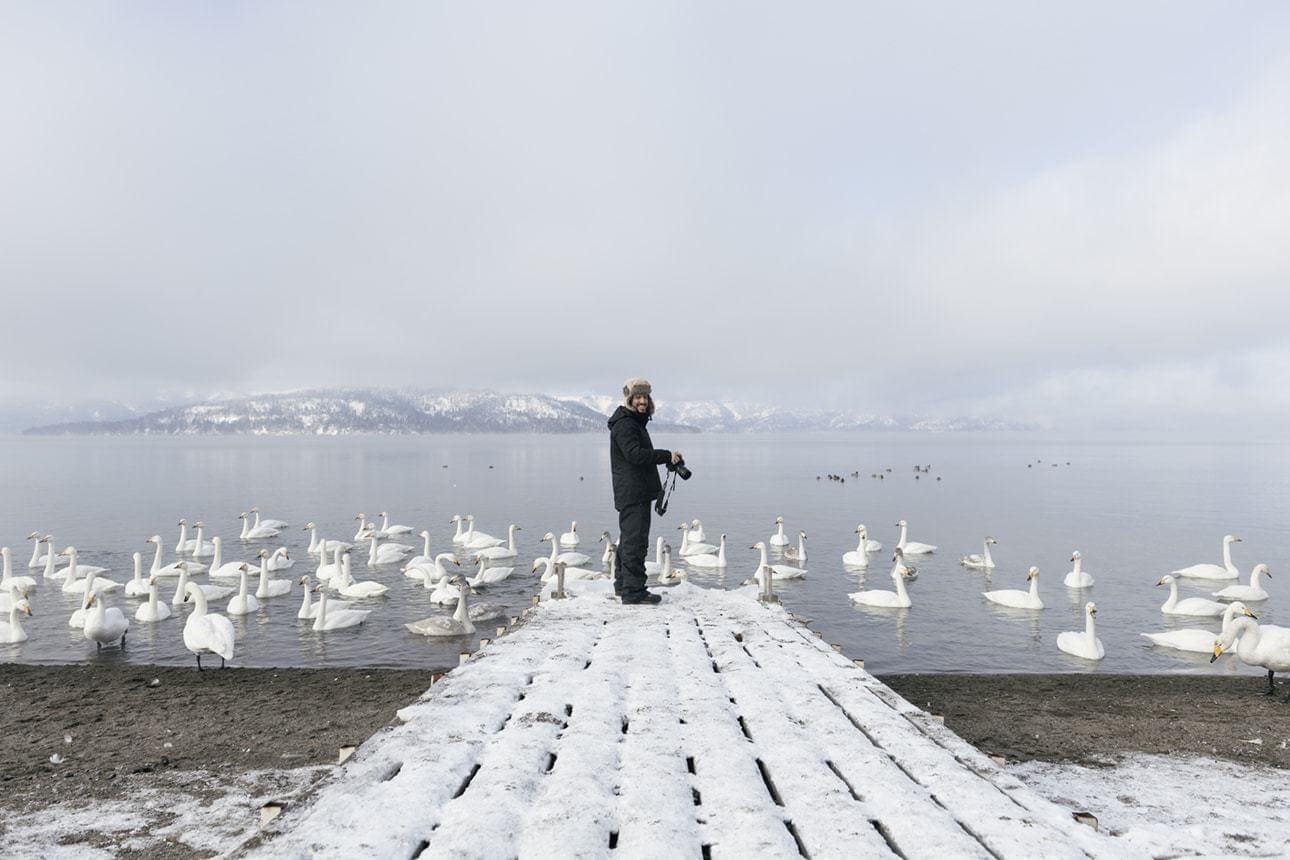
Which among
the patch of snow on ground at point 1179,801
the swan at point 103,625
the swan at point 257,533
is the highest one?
the patch of snow on ground at point 1179,801

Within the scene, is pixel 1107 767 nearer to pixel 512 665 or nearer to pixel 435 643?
pixel 512 665

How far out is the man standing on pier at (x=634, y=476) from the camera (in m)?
11.2

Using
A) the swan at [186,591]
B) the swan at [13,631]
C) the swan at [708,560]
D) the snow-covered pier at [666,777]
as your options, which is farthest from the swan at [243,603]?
the snow-covered pier at [666,777]

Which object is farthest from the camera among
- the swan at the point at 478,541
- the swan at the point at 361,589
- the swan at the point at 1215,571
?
the swan at the point at 478,541

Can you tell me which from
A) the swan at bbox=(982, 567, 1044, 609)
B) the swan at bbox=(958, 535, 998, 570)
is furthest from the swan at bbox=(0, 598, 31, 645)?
the swan at bbox=(958, 535, 998, 570)

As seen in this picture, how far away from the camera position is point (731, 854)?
13.7 ft

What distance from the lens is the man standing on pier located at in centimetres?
1116

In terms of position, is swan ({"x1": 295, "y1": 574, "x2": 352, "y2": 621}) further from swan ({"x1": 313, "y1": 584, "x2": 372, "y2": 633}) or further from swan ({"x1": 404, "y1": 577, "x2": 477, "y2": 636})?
swan ({"x1": 404, "y1": 577, "x2": 477, "y2": 636})

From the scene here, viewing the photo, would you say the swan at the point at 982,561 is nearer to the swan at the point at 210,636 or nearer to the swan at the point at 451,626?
the swan at the point at 451,626

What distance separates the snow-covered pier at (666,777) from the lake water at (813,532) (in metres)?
11.3

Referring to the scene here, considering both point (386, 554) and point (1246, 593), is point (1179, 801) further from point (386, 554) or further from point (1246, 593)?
point (386, 554)

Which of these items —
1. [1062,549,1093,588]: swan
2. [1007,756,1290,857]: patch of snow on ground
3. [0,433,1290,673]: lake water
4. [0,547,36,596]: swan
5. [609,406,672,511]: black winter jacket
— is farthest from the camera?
[1062,549,1093,588]: swan

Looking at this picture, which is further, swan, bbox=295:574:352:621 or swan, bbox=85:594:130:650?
swan, bbox=295:574:352:621

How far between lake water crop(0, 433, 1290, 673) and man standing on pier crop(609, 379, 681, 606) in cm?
784
